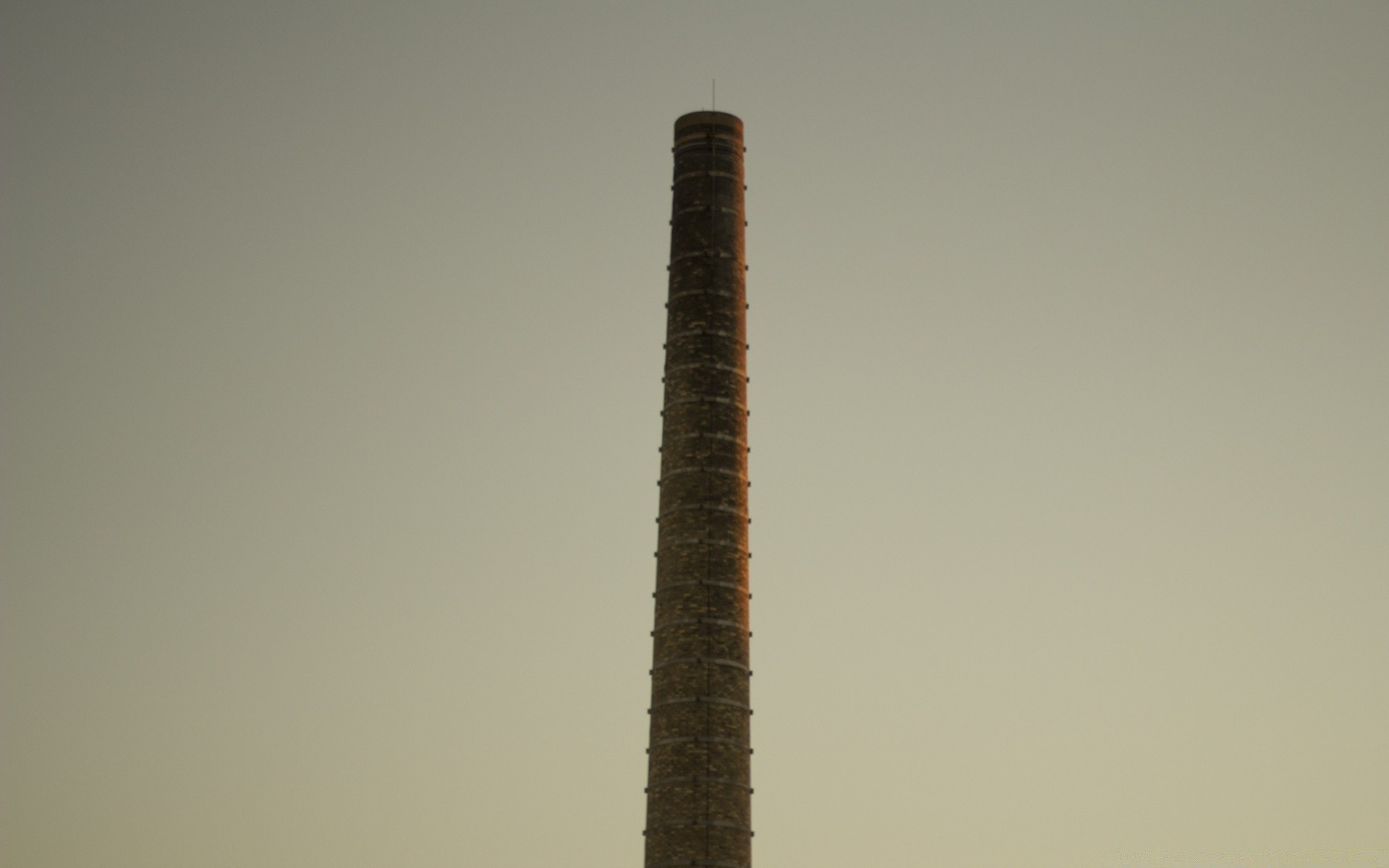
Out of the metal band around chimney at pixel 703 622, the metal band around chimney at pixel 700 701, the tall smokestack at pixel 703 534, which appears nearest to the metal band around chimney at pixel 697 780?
the tall smokestack at pixel 703 534

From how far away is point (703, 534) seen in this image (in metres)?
43.8

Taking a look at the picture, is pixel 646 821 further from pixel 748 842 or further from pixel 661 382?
pixel 661 382

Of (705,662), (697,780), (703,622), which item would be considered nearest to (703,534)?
(703,622)

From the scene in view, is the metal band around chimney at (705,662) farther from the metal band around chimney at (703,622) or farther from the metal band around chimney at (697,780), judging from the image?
the metal band around chimney at (697,780)

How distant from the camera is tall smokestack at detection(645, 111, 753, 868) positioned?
4231 cm

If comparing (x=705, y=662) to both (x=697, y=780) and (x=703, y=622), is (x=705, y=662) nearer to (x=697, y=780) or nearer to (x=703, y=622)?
(x=703, y=622)

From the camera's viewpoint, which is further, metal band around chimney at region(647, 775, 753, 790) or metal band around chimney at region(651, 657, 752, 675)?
metal band around chimney at region(651, 657, 752, 675)

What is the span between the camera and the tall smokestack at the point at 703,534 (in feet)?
139

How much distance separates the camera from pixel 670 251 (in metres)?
46.7

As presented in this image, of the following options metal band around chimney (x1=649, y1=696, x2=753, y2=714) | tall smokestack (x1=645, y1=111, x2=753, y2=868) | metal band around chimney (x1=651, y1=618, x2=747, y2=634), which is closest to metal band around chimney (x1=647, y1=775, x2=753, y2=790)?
tall smokestack (x1=645, y1=111, x2=753, y2=868)

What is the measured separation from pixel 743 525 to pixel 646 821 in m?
6.15

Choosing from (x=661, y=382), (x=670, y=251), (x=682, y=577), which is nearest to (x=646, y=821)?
(x=682, y=577)

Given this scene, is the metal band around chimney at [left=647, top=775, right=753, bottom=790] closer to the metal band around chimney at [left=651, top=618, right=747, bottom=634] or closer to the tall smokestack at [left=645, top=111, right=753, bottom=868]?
the tall smokestack at [left=645, top=111, right=753, bottom=868]

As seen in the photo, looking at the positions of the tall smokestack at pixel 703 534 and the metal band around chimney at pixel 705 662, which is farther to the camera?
the metal band around chimney at pixel 705 662
